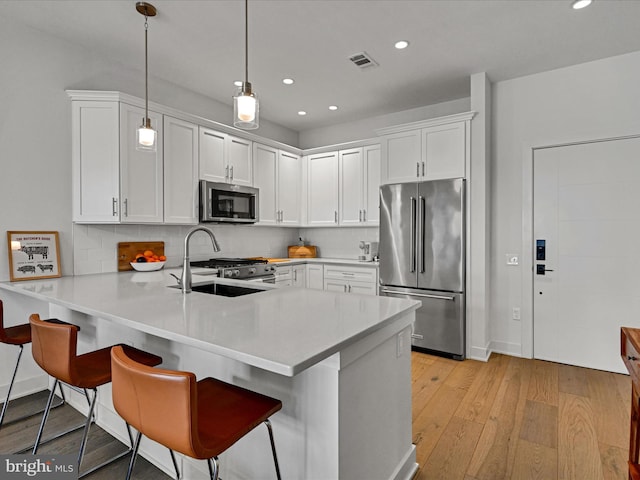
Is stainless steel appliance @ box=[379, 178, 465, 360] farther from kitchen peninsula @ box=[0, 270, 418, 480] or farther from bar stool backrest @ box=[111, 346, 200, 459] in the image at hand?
bar stool backrest @ box=[111, 346, 200, 459]

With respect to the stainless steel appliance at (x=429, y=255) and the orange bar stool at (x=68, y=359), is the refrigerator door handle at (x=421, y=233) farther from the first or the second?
the orange bar stool at (x=68, y=359)

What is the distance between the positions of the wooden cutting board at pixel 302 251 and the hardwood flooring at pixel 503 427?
241 centimetres

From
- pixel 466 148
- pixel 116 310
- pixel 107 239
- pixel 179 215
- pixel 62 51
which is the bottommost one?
pixel 116 310

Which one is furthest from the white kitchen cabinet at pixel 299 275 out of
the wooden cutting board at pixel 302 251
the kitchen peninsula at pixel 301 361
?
the kitchen peninsula at pixel 301 361

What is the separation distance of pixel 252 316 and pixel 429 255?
256 centimetres

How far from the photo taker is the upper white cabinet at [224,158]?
12.3 ft

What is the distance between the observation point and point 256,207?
4297 mm

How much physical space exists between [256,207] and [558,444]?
3533 millimetres

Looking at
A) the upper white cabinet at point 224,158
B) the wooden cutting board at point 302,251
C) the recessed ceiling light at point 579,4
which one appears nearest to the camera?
the recessed ceiling light at point 579,4

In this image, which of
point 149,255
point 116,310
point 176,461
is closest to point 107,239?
point 149,255

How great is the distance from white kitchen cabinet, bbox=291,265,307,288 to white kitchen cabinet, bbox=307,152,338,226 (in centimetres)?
73

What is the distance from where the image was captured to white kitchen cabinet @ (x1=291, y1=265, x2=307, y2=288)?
4461 mm

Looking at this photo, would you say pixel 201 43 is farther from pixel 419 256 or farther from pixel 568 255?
pixel 568 255

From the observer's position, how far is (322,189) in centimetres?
492
